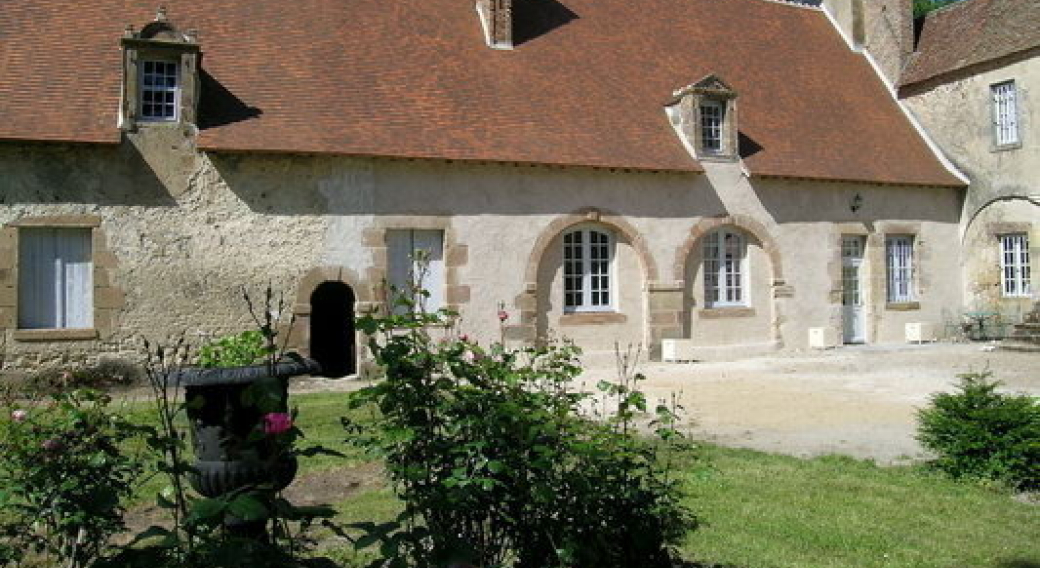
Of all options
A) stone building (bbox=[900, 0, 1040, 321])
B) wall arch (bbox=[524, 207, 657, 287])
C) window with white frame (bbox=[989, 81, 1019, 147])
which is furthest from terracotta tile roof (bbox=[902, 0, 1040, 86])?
wall arch (bbox=[524, 207, 657, 287])

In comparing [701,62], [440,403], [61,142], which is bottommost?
[440,403]

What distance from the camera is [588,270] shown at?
49.1 feet

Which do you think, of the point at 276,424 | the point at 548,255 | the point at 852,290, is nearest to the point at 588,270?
the point at 548,255

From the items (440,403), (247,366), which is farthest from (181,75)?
(440,403)

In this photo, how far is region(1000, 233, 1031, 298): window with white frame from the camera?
1744 cm

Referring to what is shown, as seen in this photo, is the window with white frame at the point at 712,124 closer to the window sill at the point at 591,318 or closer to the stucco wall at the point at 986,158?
the window sill at the point at 591,318

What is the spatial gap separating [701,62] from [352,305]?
9572mm

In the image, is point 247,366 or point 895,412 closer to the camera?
point 247,366

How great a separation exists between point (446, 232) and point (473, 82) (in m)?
3.13

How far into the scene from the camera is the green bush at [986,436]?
5984 mm

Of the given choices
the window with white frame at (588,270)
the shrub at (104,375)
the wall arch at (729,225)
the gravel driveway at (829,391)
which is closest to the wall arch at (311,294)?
the shrub at (104,375)

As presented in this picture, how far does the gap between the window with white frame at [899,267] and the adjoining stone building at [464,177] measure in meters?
0.05

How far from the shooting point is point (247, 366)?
12.9 feet

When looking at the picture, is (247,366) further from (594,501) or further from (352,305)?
(352,305)
